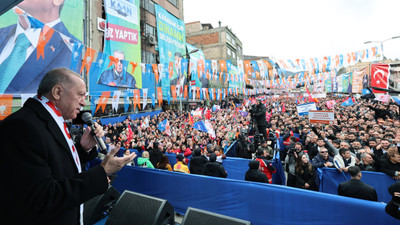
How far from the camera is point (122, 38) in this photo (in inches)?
814

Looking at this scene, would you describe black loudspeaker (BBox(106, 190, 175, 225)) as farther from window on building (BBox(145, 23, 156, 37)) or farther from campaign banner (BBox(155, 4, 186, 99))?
window on building (BBox(145, 23, 156, 37))

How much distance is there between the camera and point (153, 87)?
963 inches

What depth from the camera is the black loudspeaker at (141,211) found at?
358cm

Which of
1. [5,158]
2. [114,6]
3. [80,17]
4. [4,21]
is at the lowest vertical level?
[5,158]

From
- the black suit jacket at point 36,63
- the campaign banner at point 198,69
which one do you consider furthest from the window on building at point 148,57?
the black suit jacket at point 36,63

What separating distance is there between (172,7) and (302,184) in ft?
111

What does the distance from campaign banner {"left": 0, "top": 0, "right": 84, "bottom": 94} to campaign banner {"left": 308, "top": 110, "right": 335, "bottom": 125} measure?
11337 millimetres

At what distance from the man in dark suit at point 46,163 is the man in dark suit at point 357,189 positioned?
4.50 m

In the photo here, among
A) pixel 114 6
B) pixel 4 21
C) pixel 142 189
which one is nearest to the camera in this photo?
pixel 142 189

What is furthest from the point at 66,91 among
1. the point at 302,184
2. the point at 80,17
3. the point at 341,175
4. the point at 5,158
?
the point at 80,17

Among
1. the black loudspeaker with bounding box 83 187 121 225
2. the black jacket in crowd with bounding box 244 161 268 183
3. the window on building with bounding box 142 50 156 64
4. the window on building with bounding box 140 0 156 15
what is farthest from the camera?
the window on building with bounding box 140 0 156 15

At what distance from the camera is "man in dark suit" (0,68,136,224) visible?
44.3 inches

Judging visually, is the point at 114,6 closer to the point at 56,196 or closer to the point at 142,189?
the point at 142,189

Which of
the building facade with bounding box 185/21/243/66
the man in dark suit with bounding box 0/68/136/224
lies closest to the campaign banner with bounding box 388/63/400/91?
the man in dark suit with bounding box 0/68/136/224
